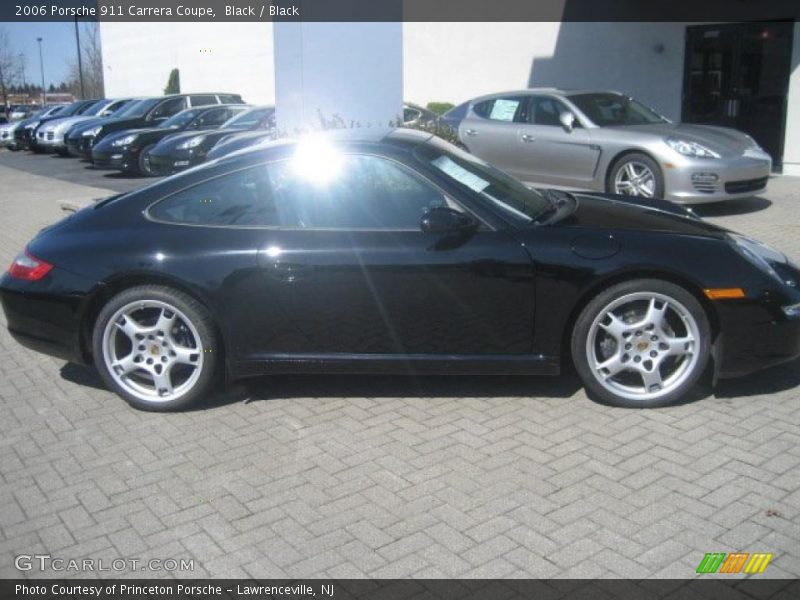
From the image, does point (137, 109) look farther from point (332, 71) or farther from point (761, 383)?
point (761, 383)

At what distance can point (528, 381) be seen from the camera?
5.07 m

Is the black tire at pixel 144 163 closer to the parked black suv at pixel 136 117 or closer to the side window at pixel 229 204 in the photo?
the parked black suv at pixel 136 117

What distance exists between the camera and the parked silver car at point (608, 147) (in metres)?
9.88

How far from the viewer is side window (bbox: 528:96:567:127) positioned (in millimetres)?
11328

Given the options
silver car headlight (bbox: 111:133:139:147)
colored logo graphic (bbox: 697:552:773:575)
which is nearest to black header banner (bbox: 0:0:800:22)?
silver car headlight (bbox: 111:133:139:147)

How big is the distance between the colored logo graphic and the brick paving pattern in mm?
41

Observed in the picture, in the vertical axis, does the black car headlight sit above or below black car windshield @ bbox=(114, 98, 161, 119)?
below

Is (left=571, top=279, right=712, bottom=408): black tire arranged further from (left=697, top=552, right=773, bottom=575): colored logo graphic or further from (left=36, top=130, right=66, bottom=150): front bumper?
(left=36, top=130, right=66, bottom=150): front bumper

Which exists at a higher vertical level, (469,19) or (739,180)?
(469,19)

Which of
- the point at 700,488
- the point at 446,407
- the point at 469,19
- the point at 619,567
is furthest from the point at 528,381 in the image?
the point at 469,19

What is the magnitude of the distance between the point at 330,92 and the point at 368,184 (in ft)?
19.9

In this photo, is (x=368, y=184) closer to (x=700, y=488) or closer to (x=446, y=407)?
(x=446, y=407)

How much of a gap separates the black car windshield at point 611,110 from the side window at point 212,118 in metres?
9.43

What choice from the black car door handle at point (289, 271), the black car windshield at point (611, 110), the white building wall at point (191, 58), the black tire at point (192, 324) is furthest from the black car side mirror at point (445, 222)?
the white building wall at point (191, 58)
